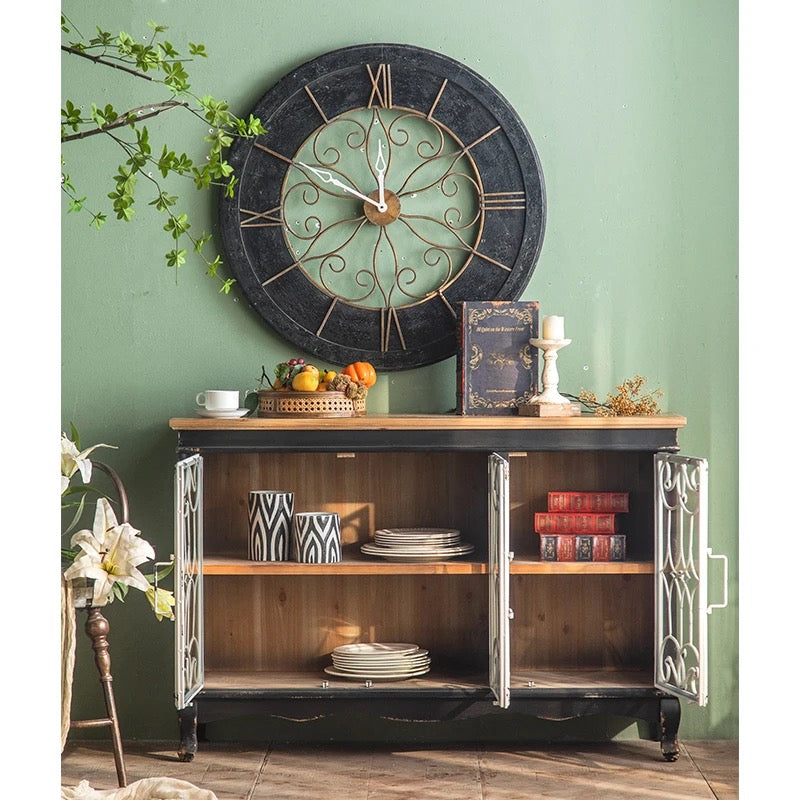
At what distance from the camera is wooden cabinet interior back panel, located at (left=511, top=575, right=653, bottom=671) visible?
323cm

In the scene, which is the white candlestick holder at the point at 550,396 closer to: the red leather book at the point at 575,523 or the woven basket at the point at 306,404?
the red leather book at the point at 575,523

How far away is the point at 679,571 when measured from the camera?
2.89 metres

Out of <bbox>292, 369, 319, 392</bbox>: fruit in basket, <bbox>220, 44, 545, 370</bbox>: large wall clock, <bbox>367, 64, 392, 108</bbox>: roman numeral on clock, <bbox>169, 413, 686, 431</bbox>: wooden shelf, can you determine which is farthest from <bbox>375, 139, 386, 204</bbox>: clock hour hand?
<bbox>169, 413, 686, 431</bbox>: wooden shelf

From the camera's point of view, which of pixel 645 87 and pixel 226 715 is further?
pixel 645 87

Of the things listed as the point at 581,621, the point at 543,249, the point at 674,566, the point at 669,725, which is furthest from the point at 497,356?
the point at 669,725

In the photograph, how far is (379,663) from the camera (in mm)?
3004

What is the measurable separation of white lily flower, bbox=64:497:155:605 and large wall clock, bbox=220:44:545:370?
0.86 meters

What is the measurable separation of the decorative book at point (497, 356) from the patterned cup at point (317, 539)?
538 millimetres

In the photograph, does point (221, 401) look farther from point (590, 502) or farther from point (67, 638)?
point (590, 502)

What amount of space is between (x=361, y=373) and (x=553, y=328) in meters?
0.60
